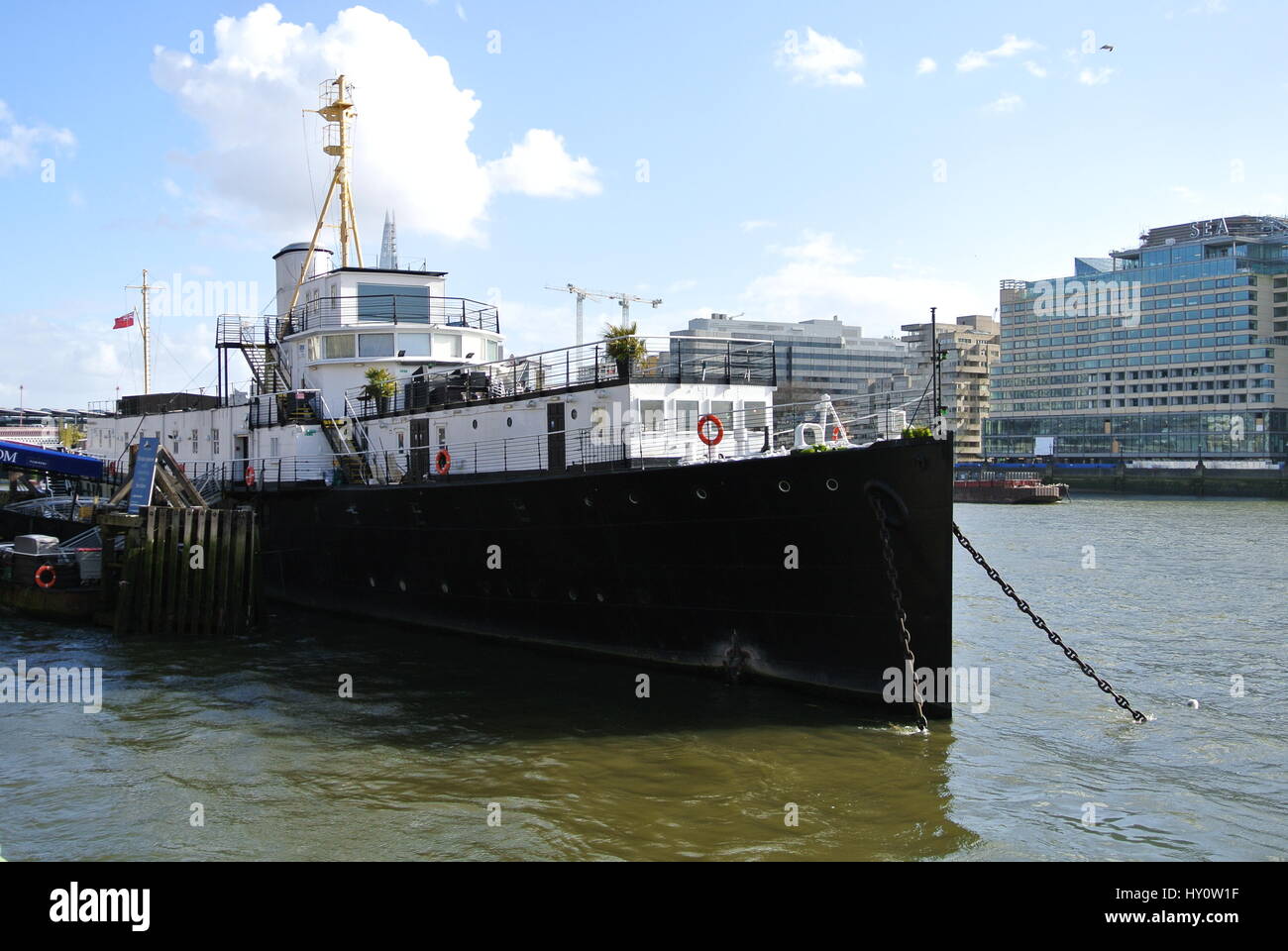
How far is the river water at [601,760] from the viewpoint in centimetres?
1117

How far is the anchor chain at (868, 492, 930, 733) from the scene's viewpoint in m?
14.9

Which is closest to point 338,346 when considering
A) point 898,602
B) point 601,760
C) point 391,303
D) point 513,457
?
point 391,303

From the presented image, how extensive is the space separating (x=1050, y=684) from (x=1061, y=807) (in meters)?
6.50

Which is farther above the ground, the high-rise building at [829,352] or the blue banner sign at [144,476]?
the high-rise building at [829,352]

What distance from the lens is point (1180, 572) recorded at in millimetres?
34000

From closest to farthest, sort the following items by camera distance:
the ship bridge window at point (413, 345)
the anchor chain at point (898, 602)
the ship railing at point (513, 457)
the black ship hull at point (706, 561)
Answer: the anchor chain at point (898, 602) → the black ship hull at point (706, 561) → the ship railing at point (513, 457) → the ship bridge window at point (413, 345)

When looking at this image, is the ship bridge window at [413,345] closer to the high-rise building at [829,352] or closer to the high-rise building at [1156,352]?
the high-rise building at [1156,352]

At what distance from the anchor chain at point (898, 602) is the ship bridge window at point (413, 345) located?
15257 millimetres

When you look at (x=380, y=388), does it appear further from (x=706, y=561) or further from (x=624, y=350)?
(x=706, y=561)

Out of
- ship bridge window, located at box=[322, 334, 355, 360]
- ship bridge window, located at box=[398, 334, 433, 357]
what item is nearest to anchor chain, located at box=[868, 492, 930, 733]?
ship bridge window, located at box=[398, 334, 433, 357]

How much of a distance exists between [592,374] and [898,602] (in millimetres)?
8110

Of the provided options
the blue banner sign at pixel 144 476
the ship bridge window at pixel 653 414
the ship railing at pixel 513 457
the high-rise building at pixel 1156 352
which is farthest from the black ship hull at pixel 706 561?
the high-rise building at pixel 1156 352

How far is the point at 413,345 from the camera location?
26812 millimetres
